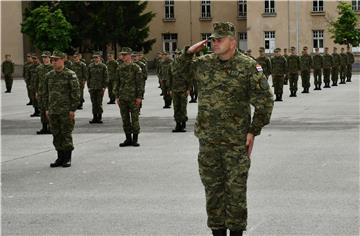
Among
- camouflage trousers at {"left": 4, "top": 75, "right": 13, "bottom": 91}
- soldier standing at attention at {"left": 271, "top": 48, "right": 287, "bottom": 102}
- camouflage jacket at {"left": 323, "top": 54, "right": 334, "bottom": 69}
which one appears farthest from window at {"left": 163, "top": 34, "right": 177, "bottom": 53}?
soldier standing at attention at {"left": 271, "top": 48, "right": 287, "bottom": 102}

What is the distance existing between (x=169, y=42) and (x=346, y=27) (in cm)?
1957

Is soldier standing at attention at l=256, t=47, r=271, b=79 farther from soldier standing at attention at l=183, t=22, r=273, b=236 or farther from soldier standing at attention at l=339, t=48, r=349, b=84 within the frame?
soldier standing at attention at l=183, t=22, r=273, b=236

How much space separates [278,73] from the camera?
30.1 metres

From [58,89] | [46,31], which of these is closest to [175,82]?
[58,89]

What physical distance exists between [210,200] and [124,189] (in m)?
3.75

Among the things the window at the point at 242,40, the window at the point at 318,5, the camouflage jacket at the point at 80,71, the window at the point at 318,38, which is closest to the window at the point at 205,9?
the window at the point at 242,40

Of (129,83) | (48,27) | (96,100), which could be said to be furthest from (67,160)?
(48,27)

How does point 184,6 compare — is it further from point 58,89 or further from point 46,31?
point 58,89

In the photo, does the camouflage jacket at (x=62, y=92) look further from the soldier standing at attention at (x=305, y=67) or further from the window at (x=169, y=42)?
the window at (x=169, y=42)

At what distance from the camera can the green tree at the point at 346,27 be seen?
6266cm

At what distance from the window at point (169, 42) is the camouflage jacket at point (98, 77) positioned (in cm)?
5446

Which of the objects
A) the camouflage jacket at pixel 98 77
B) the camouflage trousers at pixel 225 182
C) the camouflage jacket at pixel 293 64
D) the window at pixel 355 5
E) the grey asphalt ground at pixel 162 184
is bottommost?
the grey asphalt ground at pixel 162 184

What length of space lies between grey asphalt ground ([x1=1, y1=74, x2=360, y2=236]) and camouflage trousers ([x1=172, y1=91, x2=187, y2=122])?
0.45 metres

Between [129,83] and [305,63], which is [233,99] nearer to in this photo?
[129,83]
